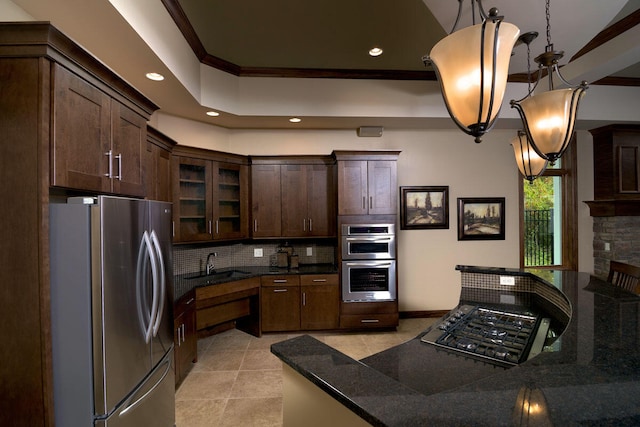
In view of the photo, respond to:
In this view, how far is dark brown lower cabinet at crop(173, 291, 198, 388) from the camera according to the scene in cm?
276

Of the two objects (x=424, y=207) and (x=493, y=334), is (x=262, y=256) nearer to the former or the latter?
(x=424, y=207)

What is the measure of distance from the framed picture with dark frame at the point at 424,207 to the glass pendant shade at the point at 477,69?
3.18 meters

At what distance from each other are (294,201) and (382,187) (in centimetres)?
120

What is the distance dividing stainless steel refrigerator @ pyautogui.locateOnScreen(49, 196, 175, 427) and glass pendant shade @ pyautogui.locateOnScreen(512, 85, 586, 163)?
8.36 feet

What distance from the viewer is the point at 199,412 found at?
2.52 metres

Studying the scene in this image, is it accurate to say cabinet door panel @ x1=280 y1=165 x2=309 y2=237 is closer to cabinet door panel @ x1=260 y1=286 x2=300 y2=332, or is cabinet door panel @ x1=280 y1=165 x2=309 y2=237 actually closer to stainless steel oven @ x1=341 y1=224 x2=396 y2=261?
stainless steel oven @ x1=341 y1=224 x2=396 y2=261

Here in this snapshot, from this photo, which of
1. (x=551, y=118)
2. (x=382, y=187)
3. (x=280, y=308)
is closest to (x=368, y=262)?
(x=382, y=187)

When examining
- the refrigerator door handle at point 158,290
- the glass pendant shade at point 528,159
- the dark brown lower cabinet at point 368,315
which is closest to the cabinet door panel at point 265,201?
the dark brown lower cabinet at point 368,315

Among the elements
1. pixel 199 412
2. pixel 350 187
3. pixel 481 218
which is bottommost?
pixel 199 412

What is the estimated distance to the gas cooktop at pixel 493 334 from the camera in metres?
1.48

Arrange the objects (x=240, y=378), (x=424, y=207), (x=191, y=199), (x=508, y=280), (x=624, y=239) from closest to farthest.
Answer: (x=508, y=280) < (x=240, y=378) < (x=191, y=199) < (x=624, y=239) < (x=424, y=207)

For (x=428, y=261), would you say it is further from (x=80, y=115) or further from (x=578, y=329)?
(x=80, y=115)

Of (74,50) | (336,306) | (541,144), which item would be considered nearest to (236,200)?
(336,306)

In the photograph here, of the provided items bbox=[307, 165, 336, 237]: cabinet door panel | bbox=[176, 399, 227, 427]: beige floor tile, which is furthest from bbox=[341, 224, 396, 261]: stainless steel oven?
bbox=[176, 399, 227, 427]: beige floor tile
